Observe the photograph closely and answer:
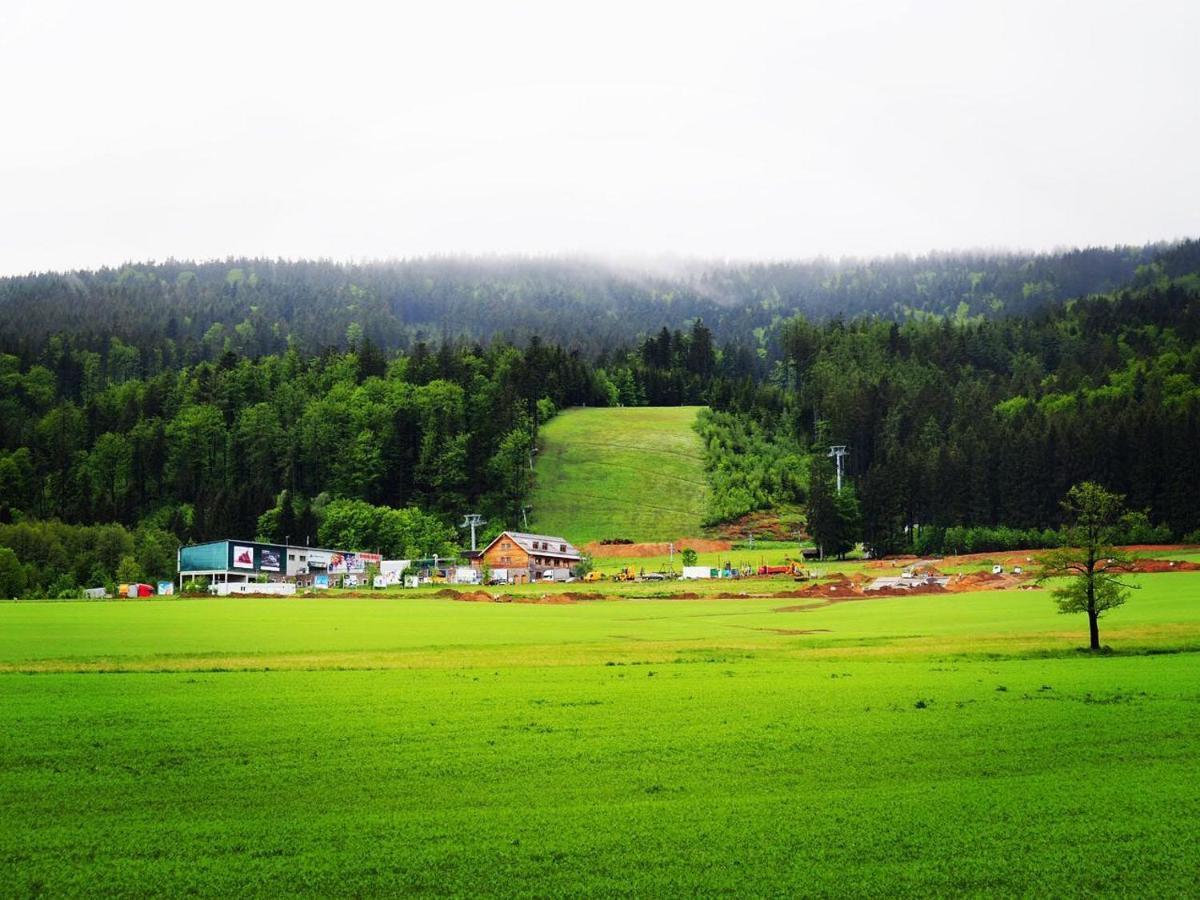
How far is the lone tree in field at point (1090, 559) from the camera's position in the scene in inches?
1602

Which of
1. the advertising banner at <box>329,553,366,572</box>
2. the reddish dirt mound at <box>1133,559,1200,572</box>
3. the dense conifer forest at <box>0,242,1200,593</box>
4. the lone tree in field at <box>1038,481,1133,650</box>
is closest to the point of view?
the lone tree in field at <box>1038,481,1133,650</box>

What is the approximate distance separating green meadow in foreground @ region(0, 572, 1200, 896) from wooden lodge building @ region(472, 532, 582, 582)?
259 feet

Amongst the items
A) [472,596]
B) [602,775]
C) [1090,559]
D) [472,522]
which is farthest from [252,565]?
[602,775]

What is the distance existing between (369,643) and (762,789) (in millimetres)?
31813

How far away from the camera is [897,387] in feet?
586

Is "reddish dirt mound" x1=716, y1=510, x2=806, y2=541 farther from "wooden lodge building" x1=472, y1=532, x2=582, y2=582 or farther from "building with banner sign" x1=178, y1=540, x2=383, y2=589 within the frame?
"building with banner sign" x1=178, y1=540, x2=383, y2=589

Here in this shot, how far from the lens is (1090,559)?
137ft

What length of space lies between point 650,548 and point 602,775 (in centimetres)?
11740

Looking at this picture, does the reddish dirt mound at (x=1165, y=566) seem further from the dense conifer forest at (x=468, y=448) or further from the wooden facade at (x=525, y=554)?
the wooden facade at (x=525, y=554)

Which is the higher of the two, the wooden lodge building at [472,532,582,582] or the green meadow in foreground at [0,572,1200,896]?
the green meadow in foreground at [0,572,1200,896]

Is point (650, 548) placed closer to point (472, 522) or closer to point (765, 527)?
point (765, 527)

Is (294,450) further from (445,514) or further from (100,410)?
(100,410)

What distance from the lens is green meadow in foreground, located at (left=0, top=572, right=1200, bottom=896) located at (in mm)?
13680

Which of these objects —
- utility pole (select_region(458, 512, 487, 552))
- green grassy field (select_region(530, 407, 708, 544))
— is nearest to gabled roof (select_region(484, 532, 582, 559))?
green grassy field (select_region(530, 407, 708, 544))
